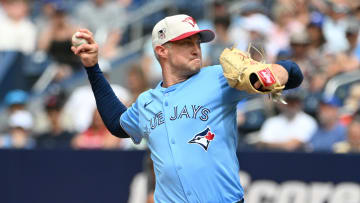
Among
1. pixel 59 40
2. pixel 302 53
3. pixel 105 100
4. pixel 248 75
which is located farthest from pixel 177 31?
pixel 59 40

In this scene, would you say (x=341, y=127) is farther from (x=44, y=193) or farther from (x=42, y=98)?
(x=42, y=98)

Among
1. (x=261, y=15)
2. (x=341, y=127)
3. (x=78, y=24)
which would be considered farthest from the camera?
(x=78, y=24)

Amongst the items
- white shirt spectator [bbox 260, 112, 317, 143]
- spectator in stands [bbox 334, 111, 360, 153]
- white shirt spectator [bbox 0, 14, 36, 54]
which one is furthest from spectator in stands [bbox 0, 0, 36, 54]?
spectator in stands [bbox 334, 111, 360, 153]

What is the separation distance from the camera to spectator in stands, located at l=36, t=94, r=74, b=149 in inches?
382

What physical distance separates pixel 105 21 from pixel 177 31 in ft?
26.3

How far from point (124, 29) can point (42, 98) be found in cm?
201

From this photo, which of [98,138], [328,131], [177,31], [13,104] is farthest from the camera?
[13,104]

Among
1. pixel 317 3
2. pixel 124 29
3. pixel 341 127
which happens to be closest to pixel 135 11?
pixel 124 29

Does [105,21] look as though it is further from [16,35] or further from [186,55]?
[186,55]

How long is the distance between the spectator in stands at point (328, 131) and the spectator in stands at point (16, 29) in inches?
203

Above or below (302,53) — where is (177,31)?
above

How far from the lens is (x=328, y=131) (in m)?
8.45

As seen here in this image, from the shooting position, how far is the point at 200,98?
421 cm

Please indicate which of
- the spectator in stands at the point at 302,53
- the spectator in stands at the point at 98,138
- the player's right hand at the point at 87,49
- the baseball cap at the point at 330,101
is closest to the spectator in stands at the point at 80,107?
the spectator in stands at the point at 98,138
